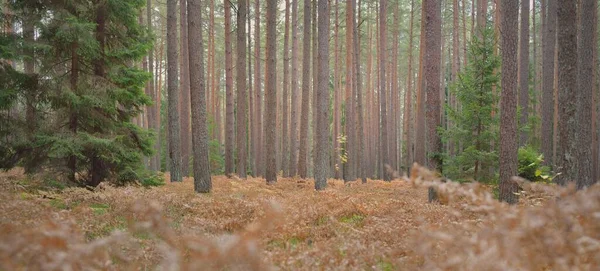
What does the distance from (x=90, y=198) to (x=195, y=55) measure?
200 inches

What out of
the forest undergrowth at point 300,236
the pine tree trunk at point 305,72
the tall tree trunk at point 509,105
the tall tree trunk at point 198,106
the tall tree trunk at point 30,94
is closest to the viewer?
the forest undergrowth at point 300,236

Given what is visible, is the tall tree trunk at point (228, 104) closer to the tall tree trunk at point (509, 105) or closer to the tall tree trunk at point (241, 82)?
the tall tree trunk at point (241, 82)

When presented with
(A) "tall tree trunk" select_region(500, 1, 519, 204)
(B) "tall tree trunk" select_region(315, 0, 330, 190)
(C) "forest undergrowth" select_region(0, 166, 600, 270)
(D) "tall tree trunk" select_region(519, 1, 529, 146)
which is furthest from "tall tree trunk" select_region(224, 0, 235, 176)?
(D) "tall tree trunk" select_region(519, 1, 529, 146)

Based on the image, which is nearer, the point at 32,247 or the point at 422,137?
the point at 32,247

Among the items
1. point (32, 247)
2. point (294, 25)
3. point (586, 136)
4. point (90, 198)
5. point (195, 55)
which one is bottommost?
point (90, 198)

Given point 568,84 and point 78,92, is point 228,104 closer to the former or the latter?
point 78,92

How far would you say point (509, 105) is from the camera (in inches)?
318

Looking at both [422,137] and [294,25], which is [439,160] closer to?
A: [422,137]

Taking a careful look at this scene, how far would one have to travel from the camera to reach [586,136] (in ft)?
27.8

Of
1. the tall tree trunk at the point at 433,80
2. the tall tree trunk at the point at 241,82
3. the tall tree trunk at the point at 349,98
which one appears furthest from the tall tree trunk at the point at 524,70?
the tall tree trunk at the point at 241,82

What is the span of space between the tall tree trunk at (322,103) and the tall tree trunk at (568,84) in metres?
7.11

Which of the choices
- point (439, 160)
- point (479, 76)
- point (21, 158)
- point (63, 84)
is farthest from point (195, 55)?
point (479, 76)

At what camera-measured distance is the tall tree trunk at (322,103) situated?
13266 millimetres

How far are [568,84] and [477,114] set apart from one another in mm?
4114
